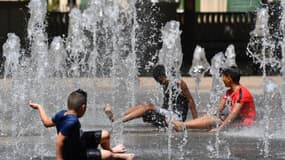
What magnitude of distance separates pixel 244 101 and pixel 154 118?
1.06 metres

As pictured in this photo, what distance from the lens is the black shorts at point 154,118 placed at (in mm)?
9883

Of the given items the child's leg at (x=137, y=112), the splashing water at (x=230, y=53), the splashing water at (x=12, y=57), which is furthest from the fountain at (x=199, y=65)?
the child's leg at (x=137, y=112)

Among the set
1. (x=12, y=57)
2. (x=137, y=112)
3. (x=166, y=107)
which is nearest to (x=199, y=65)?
(x=12, y=57)

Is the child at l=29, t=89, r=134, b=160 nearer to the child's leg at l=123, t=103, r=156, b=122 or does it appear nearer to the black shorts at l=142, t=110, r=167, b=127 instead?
the child's leg at l=123, t=103, r=156, b=122

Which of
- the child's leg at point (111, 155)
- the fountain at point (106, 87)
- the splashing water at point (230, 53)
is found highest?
the child's leg at point (111, 155)

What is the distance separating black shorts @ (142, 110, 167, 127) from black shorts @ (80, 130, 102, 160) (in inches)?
140

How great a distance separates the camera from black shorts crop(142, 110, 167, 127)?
389 inches

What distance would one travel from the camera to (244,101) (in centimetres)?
944

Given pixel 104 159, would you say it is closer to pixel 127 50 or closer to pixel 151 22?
pixel 127 50

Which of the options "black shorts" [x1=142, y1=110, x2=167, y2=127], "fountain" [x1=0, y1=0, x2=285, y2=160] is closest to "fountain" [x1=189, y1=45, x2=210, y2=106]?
"fountain" [x1=0, y1=0, x2=285, y2=160]

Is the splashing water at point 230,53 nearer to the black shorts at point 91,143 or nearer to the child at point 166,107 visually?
the child at point 166,107

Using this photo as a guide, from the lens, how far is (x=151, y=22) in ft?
71.8

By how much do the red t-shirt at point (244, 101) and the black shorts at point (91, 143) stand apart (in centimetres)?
332

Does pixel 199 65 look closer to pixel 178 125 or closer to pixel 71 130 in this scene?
pixel 178 125
